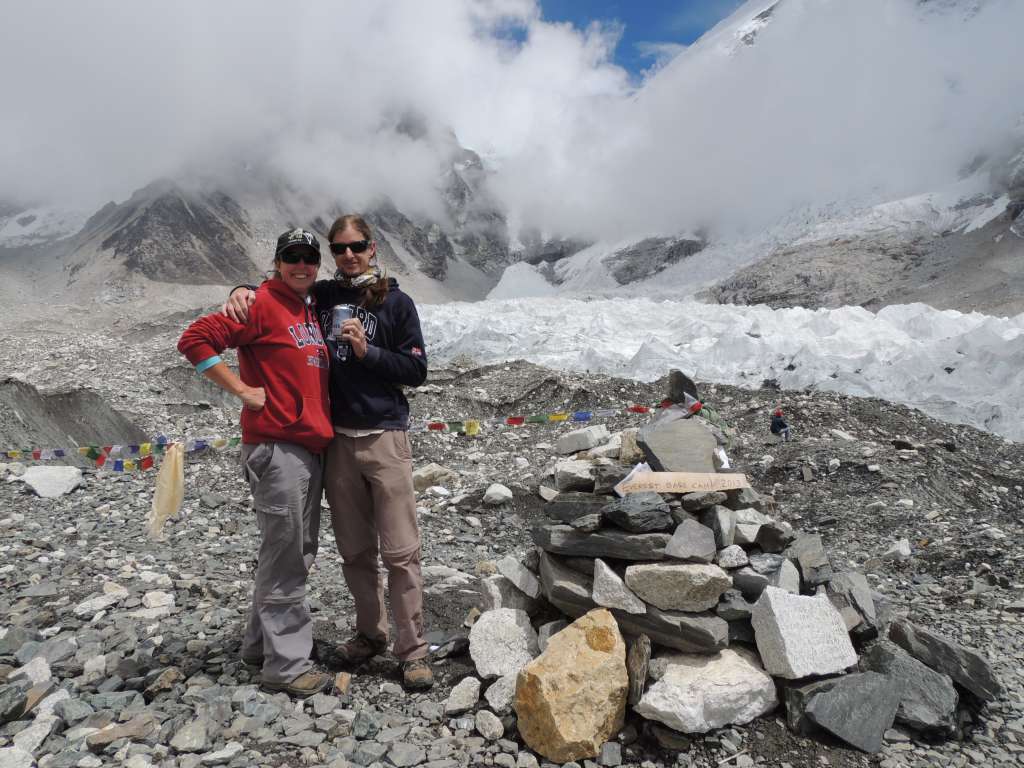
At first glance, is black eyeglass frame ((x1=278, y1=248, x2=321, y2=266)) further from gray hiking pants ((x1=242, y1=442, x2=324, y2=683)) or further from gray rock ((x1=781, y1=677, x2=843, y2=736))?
gray rock ((x1=781, y1=677, x2=843, y2=736))

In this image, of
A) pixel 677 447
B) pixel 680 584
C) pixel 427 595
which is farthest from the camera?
pixel 427 595

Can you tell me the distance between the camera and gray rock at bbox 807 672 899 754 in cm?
259

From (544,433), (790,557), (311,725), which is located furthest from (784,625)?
(544,433)

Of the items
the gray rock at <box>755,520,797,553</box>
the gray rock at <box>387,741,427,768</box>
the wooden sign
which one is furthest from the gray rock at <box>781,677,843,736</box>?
the gray rock at <box>387,741,427,768</box>

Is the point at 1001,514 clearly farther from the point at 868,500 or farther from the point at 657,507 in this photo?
the point at 657,507

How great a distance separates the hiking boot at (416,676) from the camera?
2.93 metres

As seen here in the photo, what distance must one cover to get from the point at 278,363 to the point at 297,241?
23.0 inches

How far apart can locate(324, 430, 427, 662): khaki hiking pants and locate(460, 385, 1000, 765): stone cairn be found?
1.47 feet

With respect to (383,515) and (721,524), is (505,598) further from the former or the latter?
(721,524)

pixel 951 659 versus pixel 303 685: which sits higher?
pixel 951 659

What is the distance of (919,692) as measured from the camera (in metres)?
2.78

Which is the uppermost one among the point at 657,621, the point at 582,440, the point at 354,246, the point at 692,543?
the point at 354,246

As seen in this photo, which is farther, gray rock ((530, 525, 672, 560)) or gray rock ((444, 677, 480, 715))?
gray rock ((530, 525, 672, 560))

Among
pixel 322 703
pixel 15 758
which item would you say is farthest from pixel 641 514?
pixel 15 758
